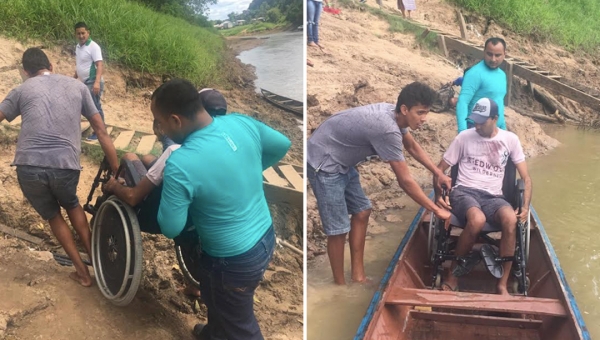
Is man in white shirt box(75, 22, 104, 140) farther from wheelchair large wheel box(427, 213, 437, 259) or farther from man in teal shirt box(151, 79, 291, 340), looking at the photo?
wheelchair large wheel box(427, 213, 437, 259)

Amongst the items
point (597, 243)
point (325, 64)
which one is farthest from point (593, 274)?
point (325, 64)

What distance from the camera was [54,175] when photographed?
1873 mm

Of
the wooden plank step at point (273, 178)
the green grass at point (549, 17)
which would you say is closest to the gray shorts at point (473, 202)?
the wooden plank step at point (273, 178)

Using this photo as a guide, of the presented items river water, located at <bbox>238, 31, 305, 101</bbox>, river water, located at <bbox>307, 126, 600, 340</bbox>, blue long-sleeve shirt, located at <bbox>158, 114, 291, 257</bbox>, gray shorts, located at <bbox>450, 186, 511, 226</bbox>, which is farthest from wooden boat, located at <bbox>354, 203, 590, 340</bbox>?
river water, located at <bbox>238, 31, 305, 101</bbox>

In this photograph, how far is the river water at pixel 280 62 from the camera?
6.54ft

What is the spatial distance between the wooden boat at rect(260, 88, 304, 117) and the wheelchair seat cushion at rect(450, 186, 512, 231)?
1051 millimetres

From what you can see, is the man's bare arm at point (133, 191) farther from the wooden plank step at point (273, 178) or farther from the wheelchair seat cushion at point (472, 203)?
the wheelchair seat cushion at point (472, 203)

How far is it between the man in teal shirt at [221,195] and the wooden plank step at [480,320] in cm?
88

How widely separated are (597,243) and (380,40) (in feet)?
9.31

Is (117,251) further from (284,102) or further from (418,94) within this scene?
(418,94)

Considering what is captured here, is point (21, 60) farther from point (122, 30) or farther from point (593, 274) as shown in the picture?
point (593, 274)

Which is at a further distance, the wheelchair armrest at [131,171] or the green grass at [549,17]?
the green grass at [549,17]

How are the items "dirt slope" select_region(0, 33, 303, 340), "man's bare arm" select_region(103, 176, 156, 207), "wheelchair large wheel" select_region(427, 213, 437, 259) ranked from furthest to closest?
1. "wheelchair large wheel" select_region(427, 213, 437, 259)
2. "dirt slope" select_region(0, 33, 303, 340)
3. "man's bare arm" select_region(103, 176, 156, 207)

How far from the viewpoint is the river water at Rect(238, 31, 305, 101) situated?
1.99 meters
